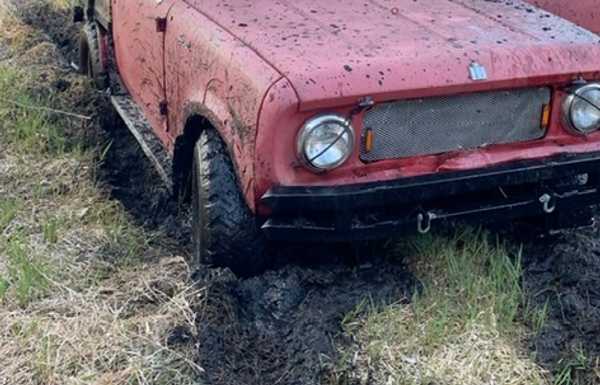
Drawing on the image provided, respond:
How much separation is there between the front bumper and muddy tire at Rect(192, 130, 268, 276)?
A: 0.78 feet

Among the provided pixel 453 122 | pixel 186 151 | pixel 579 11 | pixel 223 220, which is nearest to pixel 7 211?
pixel 186 151

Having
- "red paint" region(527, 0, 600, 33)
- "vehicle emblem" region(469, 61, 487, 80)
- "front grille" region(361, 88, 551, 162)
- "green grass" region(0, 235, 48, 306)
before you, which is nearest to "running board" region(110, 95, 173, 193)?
"green grass" region(0, 235, 48, 306)

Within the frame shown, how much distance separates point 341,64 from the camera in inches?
136

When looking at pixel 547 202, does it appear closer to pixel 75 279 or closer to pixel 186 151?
pixel 186 151

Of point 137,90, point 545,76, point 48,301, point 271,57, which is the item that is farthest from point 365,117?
point 137,90

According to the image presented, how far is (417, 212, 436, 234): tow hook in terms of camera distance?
3.61m

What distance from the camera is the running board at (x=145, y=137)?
180 inches

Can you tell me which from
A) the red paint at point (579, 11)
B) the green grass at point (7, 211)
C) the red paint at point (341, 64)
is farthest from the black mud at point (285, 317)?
the red paint at point (579, 11)

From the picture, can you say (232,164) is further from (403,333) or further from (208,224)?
(403,333)

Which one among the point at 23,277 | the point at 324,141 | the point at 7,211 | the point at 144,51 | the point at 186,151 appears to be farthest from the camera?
the point at 144,51

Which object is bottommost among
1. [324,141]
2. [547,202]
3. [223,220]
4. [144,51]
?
[223,220]

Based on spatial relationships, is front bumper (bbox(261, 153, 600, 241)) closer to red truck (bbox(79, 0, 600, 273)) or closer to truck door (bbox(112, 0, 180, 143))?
red truck (bbox(79, 0, 600, 273))

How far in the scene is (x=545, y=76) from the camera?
12.0 ft

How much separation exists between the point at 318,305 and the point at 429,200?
60 centimetres
